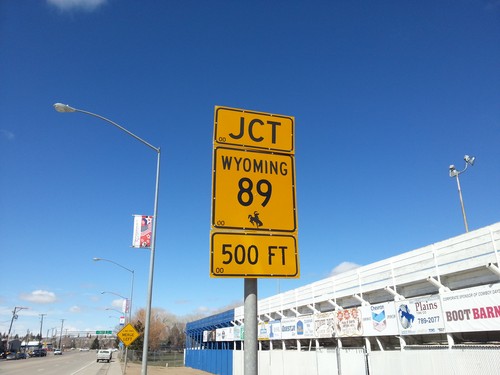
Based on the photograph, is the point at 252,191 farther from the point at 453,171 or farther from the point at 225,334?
the point at 225,334

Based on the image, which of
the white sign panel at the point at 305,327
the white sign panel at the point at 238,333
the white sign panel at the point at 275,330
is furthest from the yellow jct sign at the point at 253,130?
the white sign panel at the point at 238,333

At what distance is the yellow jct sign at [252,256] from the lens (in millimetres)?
3506

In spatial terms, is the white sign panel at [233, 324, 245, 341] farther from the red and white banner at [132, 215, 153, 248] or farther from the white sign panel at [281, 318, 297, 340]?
the red and white banner at [132, 215, 153, 248]

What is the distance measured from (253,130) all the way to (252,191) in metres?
0.68

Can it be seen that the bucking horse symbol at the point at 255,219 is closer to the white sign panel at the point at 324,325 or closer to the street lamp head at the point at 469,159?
the white sign panel at the point at 324,325

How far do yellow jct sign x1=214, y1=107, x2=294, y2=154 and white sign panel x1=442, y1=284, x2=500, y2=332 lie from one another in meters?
8.78

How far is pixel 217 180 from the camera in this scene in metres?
3.74

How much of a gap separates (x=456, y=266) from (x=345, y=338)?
817 centimetres

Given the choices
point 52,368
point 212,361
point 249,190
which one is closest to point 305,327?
point 249,190

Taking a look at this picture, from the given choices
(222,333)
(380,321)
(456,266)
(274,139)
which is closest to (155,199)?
(380,321)

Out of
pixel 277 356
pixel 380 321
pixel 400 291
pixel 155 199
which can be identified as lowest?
pixel 277 356

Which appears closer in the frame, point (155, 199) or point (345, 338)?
point (155, 199)

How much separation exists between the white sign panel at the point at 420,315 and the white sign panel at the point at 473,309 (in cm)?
35

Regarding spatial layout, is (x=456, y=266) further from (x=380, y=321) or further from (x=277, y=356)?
(x=277, y=356)
